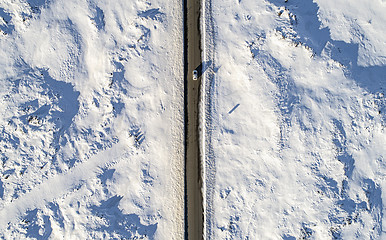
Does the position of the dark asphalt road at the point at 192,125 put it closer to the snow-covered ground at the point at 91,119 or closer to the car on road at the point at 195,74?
the car on road at the point at 195,74

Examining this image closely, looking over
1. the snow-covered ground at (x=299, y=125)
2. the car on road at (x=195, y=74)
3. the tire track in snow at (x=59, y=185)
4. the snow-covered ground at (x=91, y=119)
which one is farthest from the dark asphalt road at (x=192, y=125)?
the tire track in snow at (x=59, y=185)

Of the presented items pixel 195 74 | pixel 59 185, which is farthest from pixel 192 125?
pixel 59 185

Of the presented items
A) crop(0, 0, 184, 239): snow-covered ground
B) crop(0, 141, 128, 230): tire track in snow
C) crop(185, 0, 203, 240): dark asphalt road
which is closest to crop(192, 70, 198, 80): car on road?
crop(185, 0, 203, 240): dark asphalt road

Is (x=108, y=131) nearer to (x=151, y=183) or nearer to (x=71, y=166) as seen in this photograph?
(x=71, y=166)

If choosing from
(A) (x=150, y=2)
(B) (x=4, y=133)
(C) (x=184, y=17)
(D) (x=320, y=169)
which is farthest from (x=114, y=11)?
(D) (x=320, y=169)

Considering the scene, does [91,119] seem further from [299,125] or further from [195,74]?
[299,125]
